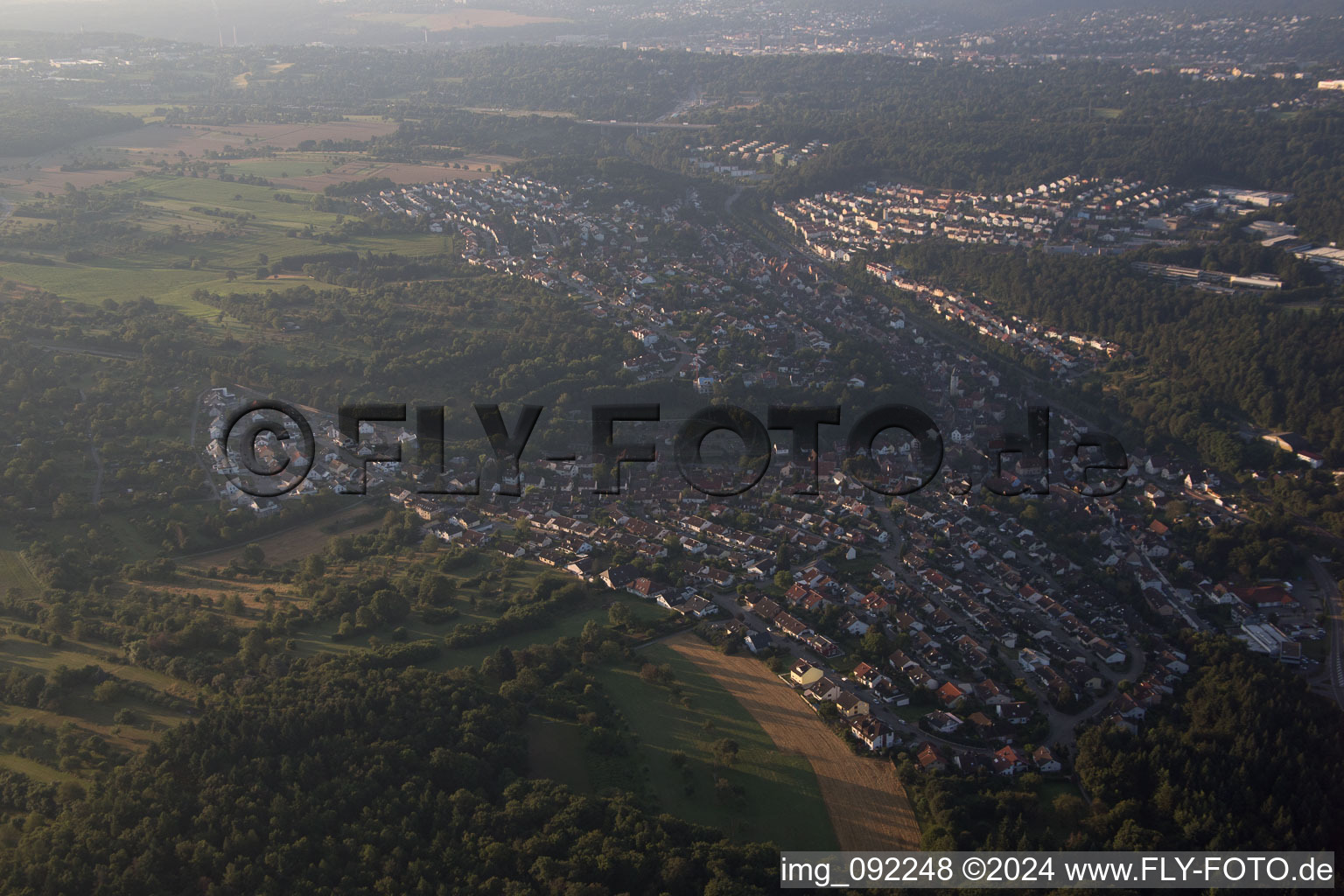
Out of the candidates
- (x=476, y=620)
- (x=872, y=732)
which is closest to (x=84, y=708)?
(x=476, y=620)

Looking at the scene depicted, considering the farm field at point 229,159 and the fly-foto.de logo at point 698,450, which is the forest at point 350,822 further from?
the farm field at point 229,159

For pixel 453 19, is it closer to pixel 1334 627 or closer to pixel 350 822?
pixel 1334 627

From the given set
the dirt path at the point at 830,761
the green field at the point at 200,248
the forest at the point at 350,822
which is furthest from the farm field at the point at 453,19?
the forest at the point at 350,822

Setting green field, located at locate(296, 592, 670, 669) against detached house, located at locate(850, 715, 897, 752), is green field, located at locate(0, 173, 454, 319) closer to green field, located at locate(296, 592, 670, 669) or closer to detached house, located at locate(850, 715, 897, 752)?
green field, located at locate(296, 592, 670, 669)

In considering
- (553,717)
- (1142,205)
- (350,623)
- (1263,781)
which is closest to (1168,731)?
(1263,781)

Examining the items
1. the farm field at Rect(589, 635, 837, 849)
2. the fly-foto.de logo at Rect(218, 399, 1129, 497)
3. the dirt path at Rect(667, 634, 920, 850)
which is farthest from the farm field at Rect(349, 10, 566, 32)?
the farm field at Rect(589, 635, 837, 849)
